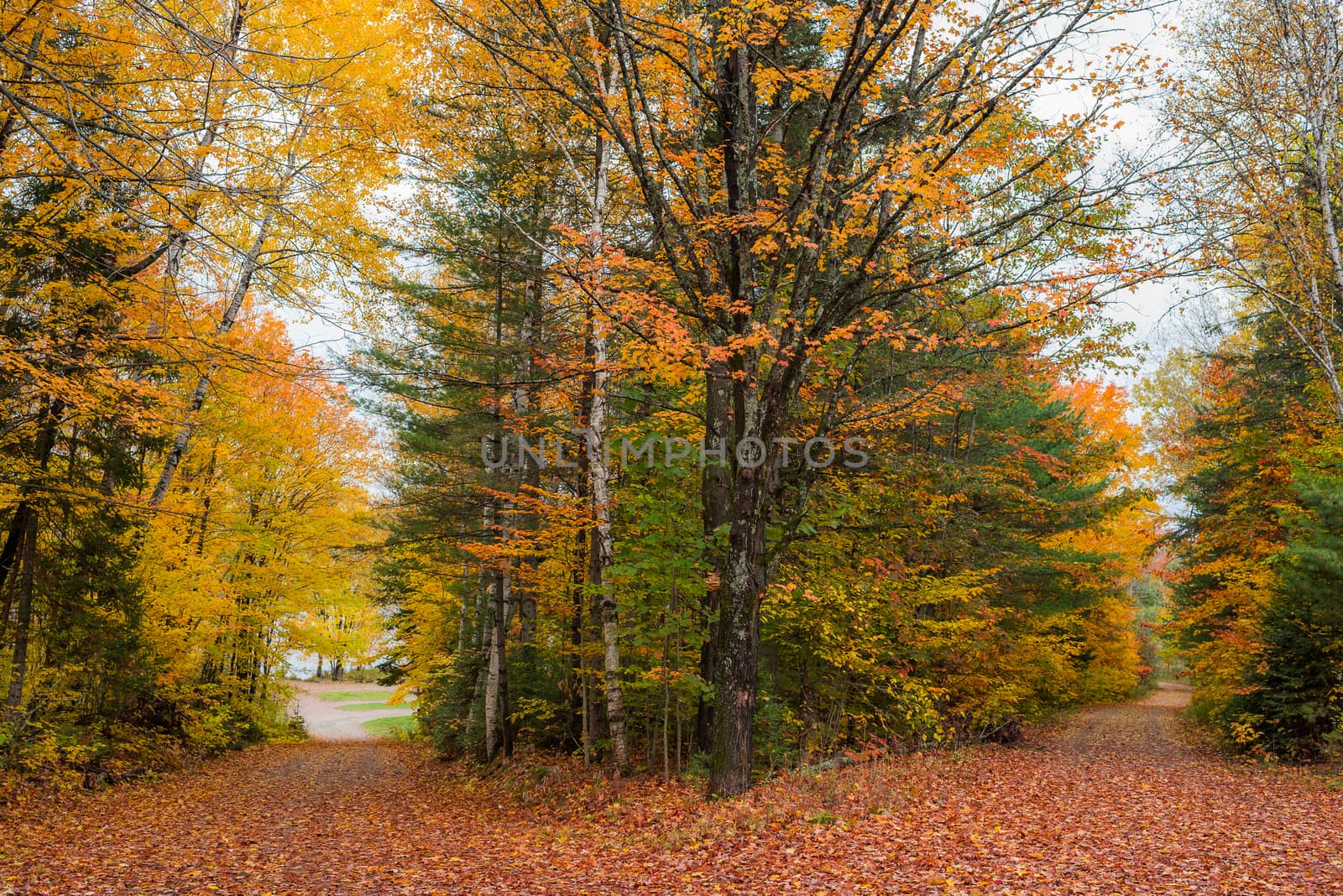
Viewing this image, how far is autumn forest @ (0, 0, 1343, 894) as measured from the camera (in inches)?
252

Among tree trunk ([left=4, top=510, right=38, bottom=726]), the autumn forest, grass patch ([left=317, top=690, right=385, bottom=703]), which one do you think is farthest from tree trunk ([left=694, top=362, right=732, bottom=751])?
grass patch ([left=317, top=690, right=385, bottom=703])

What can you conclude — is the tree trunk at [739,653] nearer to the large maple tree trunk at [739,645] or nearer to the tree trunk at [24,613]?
the large maple tree trunk at [739,645]

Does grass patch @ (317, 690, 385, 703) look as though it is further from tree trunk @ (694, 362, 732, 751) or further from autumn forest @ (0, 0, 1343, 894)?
tree trunk @ (694, 362, 732, 751)

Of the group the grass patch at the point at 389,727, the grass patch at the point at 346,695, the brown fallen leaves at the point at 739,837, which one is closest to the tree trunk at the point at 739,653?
the brown fallen leaves at the point at 739,837

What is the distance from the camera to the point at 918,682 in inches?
429

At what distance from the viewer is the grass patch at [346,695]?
36.9m

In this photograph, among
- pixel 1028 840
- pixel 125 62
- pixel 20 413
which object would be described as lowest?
pixel 1028 840

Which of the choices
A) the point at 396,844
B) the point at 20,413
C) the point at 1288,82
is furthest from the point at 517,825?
the point at 1288,82

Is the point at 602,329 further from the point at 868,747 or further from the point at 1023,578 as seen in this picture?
the point at 1023,578

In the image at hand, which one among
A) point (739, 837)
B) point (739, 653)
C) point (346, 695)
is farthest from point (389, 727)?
point (739, 837)

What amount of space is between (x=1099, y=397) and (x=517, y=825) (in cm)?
2362

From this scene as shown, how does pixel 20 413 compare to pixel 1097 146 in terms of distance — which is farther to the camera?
pixel 20 413

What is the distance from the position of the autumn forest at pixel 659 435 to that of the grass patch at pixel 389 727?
6356mm

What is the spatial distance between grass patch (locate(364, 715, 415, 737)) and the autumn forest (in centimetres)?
636
